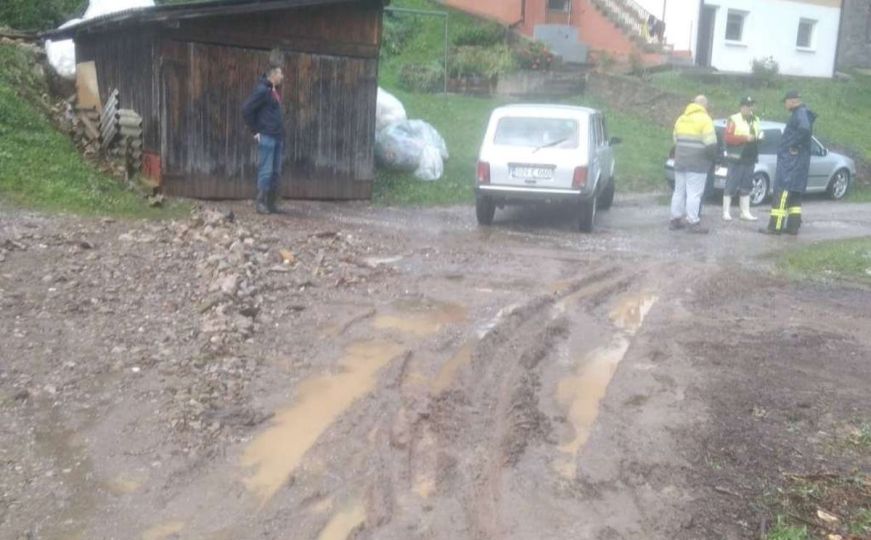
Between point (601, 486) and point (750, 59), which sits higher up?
point (750, 59)

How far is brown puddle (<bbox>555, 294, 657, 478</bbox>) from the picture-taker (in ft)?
20.7

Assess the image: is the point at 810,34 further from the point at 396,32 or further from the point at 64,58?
the point at 64,58

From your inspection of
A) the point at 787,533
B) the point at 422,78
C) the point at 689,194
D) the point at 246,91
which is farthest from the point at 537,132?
the point at 422,78

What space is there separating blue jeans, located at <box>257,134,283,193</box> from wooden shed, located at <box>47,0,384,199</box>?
1183 mm

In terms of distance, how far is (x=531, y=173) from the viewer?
14039 mm

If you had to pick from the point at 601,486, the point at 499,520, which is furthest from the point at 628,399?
the point at 499,520

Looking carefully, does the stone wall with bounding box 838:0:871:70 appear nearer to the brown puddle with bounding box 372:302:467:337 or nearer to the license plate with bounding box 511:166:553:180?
the license plate with bounding box 511:166:553:180

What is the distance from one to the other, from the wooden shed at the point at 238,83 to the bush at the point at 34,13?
4.09m

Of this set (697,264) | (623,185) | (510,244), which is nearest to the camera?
(697,264)

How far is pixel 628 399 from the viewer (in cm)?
720

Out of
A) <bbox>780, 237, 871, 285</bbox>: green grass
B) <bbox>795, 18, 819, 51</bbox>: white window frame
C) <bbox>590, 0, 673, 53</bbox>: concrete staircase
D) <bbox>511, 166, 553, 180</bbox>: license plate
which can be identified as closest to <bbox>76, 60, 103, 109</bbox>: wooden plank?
<bbox>511, 166, 553, 180</bbox>: license plate

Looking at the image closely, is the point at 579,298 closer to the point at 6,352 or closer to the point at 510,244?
the point at 510,244

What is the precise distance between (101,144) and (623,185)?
963 centimetres

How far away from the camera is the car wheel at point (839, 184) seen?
68.2 ft
